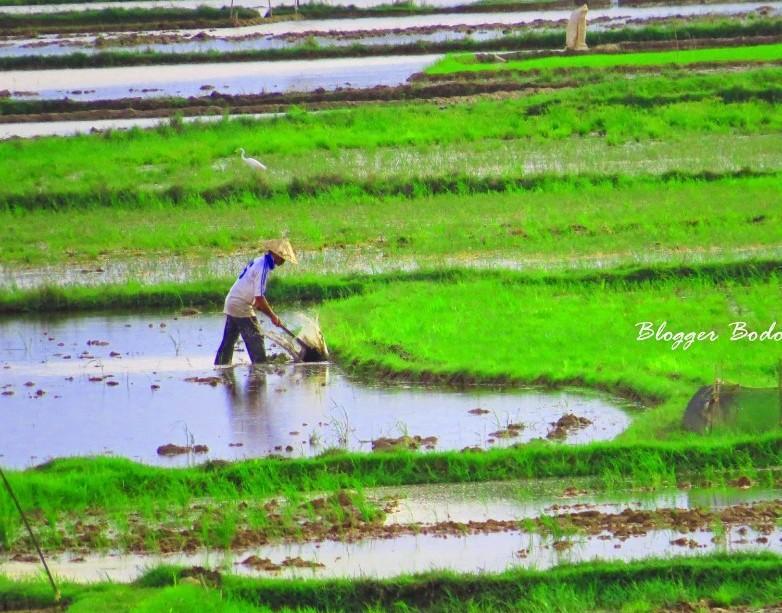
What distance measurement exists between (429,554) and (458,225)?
6797 mm

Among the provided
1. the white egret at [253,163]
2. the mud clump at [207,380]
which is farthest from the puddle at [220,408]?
the white egret at [253,163]

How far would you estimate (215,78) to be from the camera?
22.0 metres

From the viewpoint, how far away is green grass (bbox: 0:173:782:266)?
11344mm

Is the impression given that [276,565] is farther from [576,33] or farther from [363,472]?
[576,33]

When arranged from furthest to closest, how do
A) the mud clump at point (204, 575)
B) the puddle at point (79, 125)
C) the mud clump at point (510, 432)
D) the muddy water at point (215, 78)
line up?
the muddy water at point (215, 78) < the puddle at point (79, 125) < the mud clump at point (510, 432) < the mud clump at point (204, 575)

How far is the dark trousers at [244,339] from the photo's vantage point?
356 inches

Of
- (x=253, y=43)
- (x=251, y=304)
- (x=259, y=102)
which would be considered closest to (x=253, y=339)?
(x=251, y=304)

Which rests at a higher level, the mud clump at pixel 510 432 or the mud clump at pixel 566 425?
the mud clump at pixel 566 425

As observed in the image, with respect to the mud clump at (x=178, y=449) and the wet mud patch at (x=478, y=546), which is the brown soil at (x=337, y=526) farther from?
the mud clump at (x=178, y=449)

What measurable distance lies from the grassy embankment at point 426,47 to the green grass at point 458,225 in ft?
32.8

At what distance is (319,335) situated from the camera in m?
9.03

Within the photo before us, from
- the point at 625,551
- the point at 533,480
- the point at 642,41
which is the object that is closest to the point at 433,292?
the point at 533,480

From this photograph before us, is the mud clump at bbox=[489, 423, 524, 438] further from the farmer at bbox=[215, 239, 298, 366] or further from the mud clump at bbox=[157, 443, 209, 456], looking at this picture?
the farmer at bbox=[215, 239, 298, 366]

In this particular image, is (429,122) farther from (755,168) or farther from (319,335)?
(319,335)
